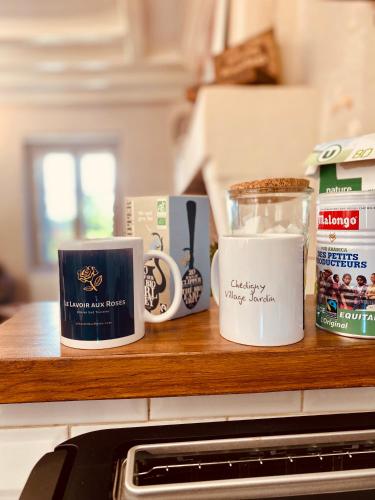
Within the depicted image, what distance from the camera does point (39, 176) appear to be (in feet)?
13.9

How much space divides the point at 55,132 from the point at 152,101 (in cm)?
105

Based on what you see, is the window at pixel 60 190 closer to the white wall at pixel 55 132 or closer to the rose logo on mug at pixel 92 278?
the white wall at pixel 55 132

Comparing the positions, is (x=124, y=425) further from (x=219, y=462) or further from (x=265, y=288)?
(x=265, y=288)

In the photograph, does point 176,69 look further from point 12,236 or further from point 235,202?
point 235,202

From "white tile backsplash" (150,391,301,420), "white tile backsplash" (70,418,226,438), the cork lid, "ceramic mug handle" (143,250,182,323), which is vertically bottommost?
"white tile backsplash" (70,418,226,438)

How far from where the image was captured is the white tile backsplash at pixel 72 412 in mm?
425

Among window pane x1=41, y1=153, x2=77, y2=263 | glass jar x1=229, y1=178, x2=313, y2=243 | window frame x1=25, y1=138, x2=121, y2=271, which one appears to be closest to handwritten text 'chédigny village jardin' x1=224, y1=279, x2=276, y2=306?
glass jar x1=229, y1=178, x2=313, y2=243

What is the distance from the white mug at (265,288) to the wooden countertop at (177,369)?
16 millimetres

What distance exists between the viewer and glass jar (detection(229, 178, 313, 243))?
494 mm

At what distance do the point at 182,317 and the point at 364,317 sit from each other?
0.72ft

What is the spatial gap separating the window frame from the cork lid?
3.82 meters

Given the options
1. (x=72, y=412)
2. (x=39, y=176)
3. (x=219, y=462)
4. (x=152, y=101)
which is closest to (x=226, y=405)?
(x=219, y=462)

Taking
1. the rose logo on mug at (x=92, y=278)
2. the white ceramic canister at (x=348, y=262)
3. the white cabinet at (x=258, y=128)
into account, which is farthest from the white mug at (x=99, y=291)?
the white cabinet at (x=258, y=128)

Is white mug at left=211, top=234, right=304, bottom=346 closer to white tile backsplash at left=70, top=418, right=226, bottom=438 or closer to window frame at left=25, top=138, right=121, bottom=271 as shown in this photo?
white tile backsplash at left=70, top=418, right=226, bottom=438
